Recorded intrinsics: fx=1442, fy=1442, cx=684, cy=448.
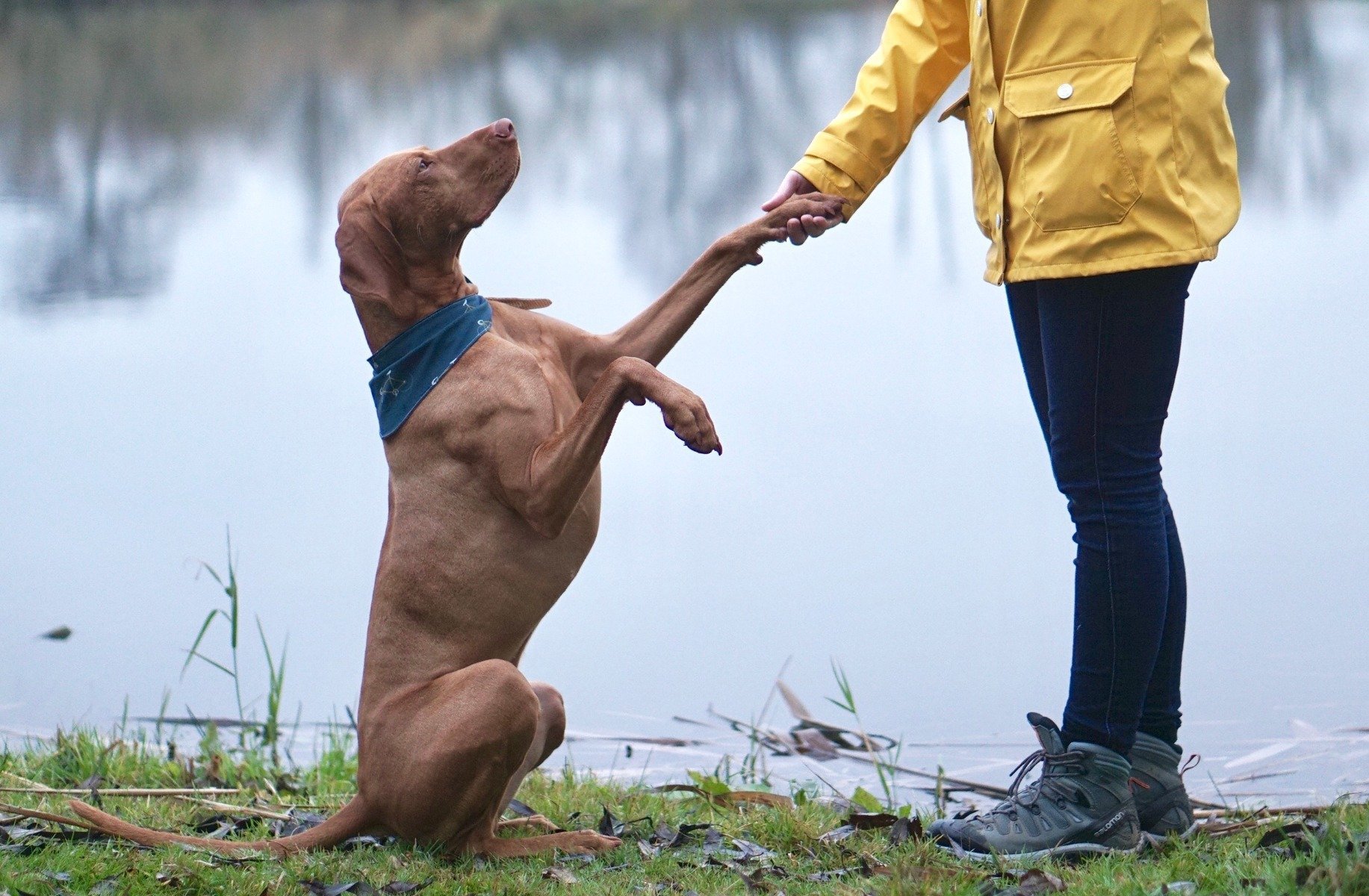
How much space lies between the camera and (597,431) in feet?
8.59

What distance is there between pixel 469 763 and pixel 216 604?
2.81 m

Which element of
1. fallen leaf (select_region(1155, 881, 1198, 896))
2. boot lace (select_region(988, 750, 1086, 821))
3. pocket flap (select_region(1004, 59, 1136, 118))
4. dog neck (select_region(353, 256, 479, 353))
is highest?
pocket flap (select_region(1004, 59, 1136, 118))

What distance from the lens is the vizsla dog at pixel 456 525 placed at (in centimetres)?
268

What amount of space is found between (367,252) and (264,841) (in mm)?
1159

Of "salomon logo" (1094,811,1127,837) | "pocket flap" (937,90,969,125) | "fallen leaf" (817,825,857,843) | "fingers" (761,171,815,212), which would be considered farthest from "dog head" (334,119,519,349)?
"salomon logo" (1094,811,1127,837)

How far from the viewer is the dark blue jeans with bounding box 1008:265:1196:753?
2488 millimetres

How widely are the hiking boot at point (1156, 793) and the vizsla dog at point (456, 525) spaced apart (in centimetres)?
102

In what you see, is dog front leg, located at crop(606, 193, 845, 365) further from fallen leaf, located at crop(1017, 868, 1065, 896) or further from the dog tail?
fallen leaf, located at crop(1017, 868, 1065, 896)

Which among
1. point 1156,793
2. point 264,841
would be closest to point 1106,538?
point 1156,793

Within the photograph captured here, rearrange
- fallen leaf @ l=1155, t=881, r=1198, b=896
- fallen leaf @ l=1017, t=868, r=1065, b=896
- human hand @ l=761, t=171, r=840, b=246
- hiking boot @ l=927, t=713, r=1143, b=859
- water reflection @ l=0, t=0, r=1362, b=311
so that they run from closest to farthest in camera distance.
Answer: fallen leaf @ l=1155, t=881, r=1198, b=896
fallen leaf @ l=1017, t=868, r=1065, b=896
hiking boot @ l=927, t=713, r=1143, b=859
human hand @ l=761, t=171, r=840, b=246
water reflection @ l=0, t=0, r=1362, b=311

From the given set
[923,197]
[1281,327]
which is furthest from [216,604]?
[923,197]

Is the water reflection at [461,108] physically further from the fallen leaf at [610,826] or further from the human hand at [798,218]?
the fallen leaf at [610,826]

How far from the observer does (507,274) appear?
8281 mm

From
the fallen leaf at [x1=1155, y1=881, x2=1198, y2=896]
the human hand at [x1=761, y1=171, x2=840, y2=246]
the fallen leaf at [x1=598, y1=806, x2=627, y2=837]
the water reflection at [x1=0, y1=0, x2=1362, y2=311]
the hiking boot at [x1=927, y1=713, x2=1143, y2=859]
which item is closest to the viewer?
the fallen leaf at [x1=1155, y1=881, x2=1198, y2=896]
